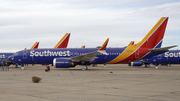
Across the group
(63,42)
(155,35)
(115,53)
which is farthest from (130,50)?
(63,42)

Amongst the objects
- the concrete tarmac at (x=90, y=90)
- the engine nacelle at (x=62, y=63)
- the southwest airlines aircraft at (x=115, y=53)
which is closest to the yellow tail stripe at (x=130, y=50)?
the southwest airlines aircraft at (x=115, y=53)

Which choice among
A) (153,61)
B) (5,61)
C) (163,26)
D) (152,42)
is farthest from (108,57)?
(5,61)

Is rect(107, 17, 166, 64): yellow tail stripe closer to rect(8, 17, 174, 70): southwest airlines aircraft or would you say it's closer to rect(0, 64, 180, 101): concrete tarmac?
rect(8, 17, 174, 70): southwest airlines aircraft

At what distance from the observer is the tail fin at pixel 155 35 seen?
109ft

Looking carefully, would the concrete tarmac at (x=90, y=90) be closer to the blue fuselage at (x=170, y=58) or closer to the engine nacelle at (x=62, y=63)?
the engine nacelle at (x=62, y=63)

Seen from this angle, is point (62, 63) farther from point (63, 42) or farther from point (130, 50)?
point (63, 42)

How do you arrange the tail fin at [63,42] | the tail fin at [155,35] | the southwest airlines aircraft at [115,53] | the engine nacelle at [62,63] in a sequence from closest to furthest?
the engine nacelle at [62,63], the southwest airlines aircraft at [115,53], the tail fin at [155,35], the tail fin at [63,42]

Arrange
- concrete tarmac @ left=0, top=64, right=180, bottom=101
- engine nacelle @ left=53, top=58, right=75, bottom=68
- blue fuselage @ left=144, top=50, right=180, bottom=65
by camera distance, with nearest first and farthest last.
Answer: concrete tarmac @ left=0, top=64, right=180, bottom=101 → engine nacelle @ left=53, top=58, right=75, bottom=68 → blue fuselage @ left=144, top=50, right=180, bottom=65

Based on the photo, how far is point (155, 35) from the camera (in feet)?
110

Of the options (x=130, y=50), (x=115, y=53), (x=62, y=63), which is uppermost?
(x=130, y=50)

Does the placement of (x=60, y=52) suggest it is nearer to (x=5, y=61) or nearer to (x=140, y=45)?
(x=140, y=45)

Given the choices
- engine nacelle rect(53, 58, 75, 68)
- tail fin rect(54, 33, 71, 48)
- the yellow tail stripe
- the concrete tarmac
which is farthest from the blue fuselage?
the concrete tarmac

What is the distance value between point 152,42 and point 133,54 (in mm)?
3715

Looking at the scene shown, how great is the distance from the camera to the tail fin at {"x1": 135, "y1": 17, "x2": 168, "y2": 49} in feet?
109
